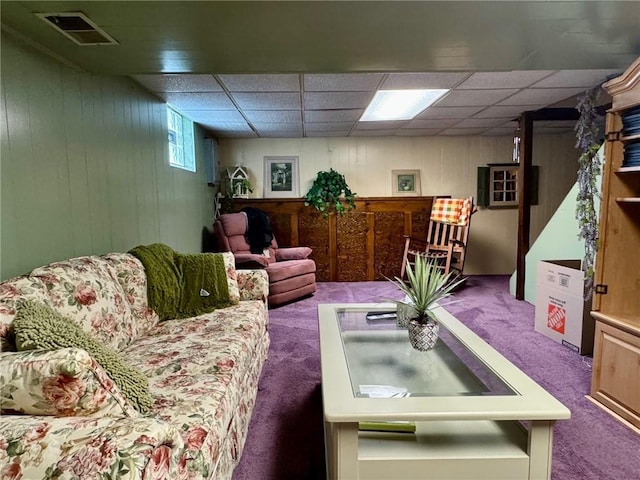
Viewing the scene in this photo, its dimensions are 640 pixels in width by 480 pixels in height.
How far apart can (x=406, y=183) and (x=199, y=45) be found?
13.3 ft

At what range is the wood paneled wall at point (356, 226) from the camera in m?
5.29

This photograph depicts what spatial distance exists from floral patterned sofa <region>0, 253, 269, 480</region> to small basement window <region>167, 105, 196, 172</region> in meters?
1.82

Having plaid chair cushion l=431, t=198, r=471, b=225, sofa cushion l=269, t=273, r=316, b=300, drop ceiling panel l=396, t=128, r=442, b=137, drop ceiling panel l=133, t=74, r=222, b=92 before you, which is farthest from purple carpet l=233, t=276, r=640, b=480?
drop ceiling panel l=396, t=128, r=442, b=137

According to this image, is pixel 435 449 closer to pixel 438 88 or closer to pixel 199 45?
pixel 199 45

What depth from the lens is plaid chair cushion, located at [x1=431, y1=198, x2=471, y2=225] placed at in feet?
15.3

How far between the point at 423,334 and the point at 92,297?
157 cm

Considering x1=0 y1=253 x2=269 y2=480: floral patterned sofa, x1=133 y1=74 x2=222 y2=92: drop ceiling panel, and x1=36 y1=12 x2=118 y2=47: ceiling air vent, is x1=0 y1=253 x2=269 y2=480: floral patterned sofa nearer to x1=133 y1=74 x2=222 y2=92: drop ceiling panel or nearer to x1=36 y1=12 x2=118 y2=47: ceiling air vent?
x1=36 y1=12 x2=118 y2=47: ceiling air vent

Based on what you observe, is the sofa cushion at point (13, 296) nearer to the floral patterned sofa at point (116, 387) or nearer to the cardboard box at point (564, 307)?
the floral patterned sofa at point (116, 387)

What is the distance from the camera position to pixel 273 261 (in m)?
4.64

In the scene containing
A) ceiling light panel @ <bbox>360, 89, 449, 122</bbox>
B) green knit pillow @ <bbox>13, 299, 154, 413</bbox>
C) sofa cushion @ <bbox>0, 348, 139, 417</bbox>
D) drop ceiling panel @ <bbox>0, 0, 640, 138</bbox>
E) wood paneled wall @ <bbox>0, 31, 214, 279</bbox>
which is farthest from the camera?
ceiling light panel @ <bbox>360, 89, 449, 122</bbox>

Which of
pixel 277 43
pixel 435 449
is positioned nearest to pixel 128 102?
pixel 277 43

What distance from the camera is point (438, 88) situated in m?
3.13

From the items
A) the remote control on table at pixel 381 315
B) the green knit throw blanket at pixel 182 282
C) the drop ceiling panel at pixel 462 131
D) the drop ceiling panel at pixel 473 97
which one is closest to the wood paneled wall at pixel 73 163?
the green knit throw blanket at pixel 182 282

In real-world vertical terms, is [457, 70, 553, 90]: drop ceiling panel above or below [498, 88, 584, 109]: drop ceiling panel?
below
